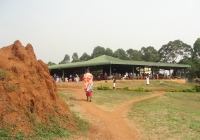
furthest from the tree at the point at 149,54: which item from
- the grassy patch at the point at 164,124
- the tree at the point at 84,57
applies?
the grassy patch at the point at 164,124

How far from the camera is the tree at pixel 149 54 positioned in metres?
76.6

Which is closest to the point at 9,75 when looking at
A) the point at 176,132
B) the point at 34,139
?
the point at 34,139

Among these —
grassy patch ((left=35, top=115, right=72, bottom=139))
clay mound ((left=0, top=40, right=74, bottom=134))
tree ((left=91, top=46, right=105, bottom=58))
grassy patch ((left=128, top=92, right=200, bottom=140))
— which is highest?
tree ((left=91, top=46, right=105, bottom=58))

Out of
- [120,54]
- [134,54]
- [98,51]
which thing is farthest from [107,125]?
[134,54]

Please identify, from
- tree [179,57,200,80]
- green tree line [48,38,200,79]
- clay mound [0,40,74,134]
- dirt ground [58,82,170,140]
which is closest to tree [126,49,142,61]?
green tree line [48,38,200,79]

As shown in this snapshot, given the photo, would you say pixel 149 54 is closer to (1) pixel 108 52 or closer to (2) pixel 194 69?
(1) pixel 108 52

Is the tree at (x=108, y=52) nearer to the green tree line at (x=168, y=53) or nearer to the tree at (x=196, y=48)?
the green tree line at (x=168, y=53)

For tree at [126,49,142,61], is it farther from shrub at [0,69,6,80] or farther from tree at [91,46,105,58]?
shrub at [0,69,6,80]

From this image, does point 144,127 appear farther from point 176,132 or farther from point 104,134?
point 104,134

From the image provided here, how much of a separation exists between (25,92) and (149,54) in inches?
2964

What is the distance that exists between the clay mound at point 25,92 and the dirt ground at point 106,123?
1.15 m

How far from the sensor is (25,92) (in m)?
8.88

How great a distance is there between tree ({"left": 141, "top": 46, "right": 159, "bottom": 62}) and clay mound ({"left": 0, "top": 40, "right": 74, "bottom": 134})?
221 feet

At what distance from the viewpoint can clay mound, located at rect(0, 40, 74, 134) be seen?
806 centimetres
